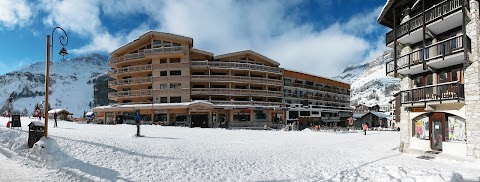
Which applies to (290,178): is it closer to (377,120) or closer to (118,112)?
(118,112)

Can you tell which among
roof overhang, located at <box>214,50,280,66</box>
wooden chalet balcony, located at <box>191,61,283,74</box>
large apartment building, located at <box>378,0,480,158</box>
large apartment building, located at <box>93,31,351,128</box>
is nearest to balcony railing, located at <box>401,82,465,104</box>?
large apartment building, located at <box>378,0,480,158</box>

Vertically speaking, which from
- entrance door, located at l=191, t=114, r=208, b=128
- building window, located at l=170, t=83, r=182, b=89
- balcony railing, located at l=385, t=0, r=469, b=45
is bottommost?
entrance door, located at l=191, t=114, r=208, b=128

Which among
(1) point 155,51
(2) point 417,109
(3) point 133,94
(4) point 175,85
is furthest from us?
(3) point 133,94

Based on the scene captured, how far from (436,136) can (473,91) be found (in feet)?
12.6

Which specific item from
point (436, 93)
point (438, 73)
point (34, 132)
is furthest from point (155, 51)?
point (436, 93)

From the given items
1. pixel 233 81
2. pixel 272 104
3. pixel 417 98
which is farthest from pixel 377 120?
pixel 417 98

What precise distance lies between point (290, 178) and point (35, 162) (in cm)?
1049

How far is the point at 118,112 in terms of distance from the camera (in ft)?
152

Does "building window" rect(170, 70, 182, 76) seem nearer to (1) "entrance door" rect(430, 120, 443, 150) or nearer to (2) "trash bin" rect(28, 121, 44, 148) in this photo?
(2) "trash bin" rect(28, 121, 44, 148)

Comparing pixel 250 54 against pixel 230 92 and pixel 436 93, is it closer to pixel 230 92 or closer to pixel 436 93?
pixel 230 92

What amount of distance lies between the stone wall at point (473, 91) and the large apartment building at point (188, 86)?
98.6 ft

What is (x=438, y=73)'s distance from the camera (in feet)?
58.4

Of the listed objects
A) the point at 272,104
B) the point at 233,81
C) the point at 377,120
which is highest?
the point at 233,81

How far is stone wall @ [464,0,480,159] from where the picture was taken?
14.7 m
